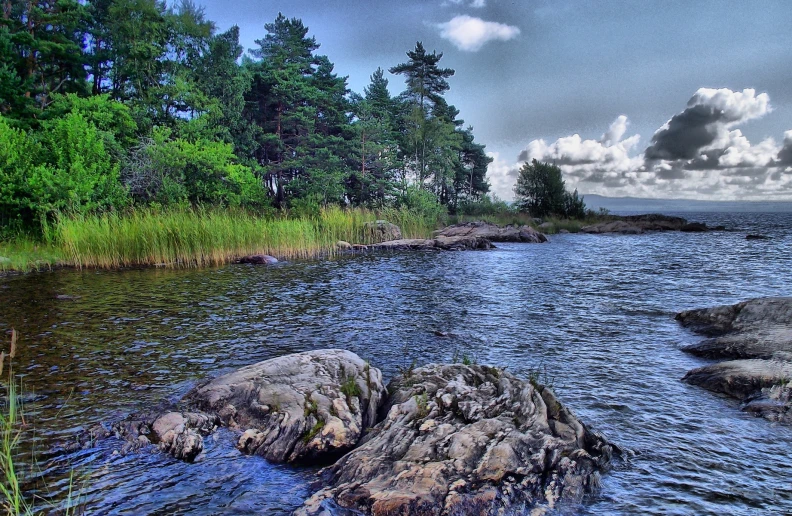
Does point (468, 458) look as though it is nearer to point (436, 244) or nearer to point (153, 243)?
point (153, 243)

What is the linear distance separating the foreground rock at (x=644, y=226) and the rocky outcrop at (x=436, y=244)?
1933cm

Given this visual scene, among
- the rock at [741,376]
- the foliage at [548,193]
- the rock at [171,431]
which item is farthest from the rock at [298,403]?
the foliage at [548,193]

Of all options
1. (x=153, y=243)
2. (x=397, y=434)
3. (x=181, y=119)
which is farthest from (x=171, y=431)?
(x=181, y=119)

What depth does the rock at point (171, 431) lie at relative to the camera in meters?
4.34

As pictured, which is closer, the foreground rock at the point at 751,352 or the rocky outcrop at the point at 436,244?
the foreground rock at the point at 751,352

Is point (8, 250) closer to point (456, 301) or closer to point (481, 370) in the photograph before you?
point (456, 301)

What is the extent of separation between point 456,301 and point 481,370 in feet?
22.5

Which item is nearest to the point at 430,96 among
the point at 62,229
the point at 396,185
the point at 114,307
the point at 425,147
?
the point at 425,147

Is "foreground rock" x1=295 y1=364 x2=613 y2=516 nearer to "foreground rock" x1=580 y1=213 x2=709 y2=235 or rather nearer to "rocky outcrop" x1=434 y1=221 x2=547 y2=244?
"rocky outcrop" x1=434 y1=221 x2=547 y2=244

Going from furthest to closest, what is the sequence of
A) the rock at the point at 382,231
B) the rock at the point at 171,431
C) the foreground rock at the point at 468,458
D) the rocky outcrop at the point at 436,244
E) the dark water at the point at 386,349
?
the rock at the point at 382,231, the rocky outcrop at the point at 436,244, the rock at the point at 171,431, the dark water at the point at 386,349, the foreground rock at the point at 468,458

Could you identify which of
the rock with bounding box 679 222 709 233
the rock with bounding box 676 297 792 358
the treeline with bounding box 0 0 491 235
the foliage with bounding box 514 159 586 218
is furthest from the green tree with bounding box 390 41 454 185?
the rock with bounding box 676 297 792 358

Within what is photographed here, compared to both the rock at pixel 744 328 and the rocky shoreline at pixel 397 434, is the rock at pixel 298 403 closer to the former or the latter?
the rocky shoreline at pixel 397 434

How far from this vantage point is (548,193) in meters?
49.9

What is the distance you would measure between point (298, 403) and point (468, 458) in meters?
1.88
